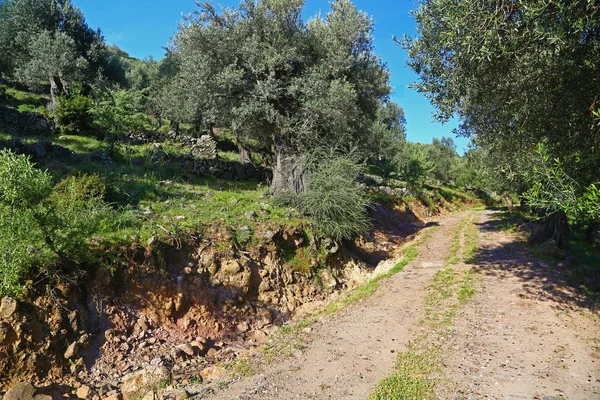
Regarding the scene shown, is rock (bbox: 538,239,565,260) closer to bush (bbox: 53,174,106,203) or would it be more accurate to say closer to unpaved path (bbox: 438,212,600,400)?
unpaved path (bbox: 438,212,600,400)

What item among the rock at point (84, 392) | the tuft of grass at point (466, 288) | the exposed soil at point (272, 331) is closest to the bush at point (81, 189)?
the exposed soil at point (272, 331)

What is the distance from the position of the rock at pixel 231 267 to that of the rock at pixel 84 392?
4.15 m

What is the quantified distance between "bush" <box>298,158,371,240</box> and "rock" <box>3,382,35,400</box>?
927cm

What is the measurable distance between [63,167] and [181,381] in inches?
425

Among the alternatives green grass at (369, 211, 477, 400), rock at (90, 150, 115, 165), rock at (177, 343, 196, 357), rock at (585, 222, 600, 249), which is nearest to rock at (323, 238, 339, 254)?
green grass at (369, 211, 477, 400)

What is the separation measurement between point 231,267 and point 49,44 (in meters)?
26.5

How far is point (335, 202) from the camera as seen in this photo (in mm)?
12836

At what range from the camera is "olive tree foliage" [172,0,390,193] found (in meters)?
14.6

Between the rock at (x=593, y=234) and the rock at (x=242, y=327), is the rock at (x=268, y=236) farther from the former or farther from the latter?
the rock at (x=593, y=234)

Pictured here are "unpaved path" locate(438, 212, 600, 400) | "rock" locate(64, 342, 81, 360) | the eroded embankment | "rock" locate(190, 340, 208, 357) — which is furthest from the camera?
"rock" locate(190, 340, 208, 357)

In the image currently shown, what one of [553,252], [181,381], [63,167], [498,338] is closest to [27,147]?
[63,167]

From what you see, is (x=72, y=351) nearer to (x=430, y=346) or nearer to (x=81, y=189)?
(x=81, y=189)

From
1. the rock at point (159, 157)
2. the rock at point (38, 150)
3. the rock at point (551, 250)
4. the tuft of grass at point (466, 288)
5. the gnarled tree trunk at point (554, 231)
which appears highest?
the rock at point (159, 157)

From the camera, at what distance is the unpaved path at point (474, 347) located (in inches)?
228
